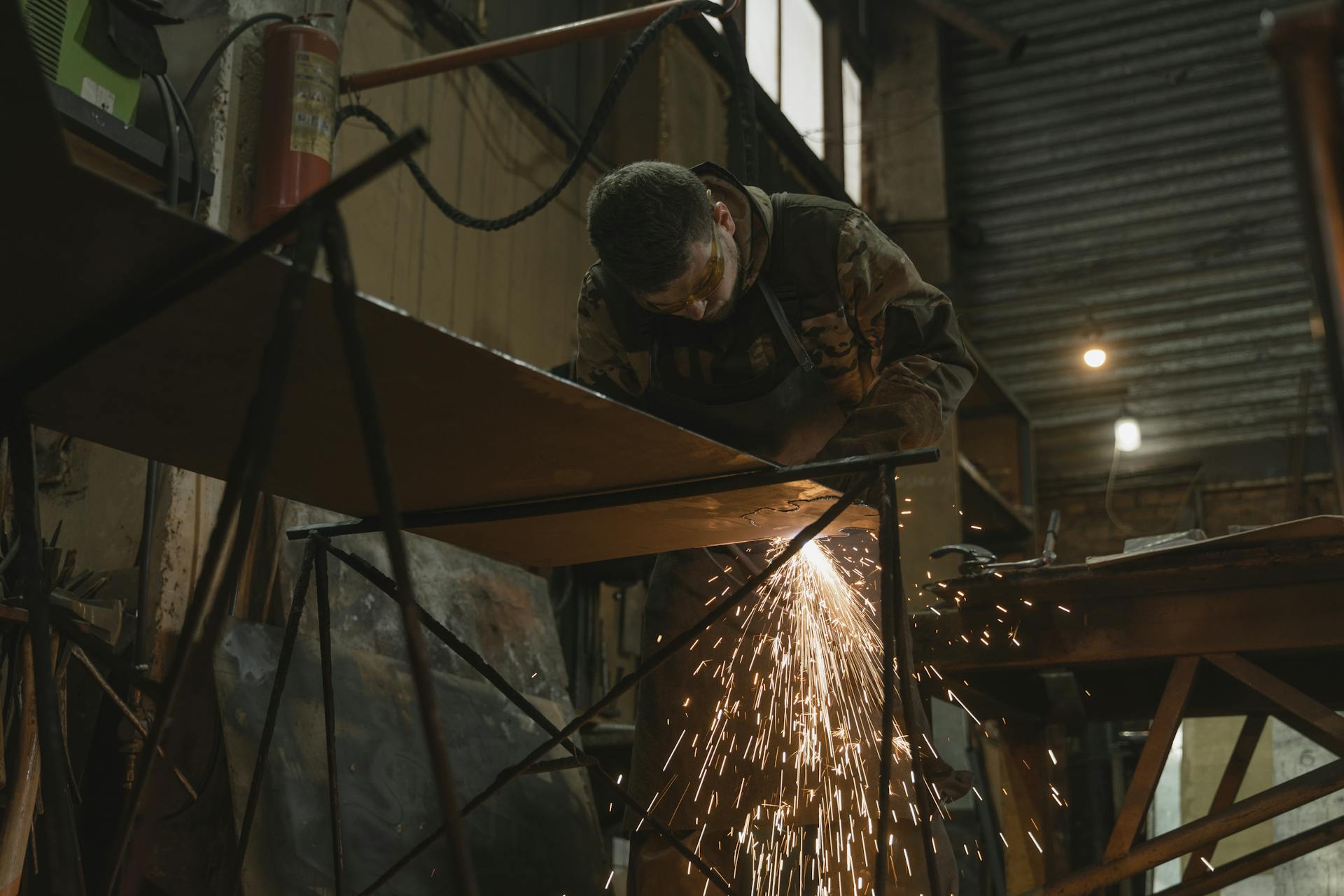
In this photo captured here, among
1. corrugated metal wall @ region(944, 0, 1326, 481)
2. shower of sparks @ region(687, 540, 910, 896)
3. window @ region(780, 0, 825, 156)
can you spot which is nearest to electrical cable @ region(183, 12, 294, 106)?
shower of sparks @ region(687, 540, 910, 896)

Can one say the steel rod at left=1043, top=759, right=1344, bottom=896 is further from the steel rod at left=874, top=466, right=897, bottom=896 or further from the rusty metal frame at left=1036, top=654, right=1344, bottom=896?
the steel rod at left=874, top=466, right=897, bottom=896

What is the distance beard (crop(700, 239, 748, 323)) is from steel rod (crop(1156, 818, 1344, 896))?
4.82 feet

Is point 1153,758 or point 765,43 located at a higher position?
point 765,43

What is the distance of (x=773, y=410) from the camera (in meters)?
2.34

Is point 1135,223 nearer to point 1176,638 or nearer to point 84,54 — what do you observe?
point 1176,638

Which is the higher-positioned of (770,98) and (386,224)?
(770,98)

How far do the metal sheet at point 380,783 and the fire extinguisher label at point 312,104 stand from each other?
1.37m

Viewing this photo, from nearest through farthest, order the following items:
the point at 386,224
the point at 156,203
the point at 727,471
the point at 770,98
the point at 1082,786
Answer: the point at 156,203 < the point at 727,471 < the point at 386,224 < the point at 1082,786 < the point at 770,98

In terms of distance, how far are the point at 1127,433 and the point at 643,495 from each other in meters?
8.31

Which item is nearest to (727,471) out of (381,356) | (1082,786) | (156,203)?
(381,356)

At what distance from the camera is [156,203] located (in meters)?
1.12

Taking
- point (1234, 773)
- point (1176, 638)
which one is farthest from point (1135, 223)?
point (1176, 638)

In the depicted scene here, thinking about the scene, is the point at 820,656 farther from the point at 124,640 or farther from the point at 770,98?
the point at 770,98

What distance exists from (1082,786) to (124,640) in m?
3.52
